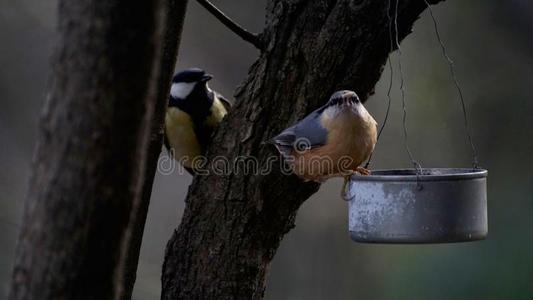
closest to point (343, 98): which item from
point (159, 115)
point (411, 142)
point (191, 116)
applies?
point (159, 115)

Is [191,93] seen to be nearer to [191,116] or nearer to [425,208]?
[191,116]

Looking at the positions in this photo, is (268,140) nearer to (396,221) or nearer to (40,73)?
(396,221)

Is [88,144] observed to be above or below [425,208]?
below

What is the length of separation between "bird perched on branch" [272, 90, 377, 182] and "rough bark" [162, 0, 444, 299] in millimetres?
121

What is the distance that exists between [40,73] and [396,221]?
3766 millimetres

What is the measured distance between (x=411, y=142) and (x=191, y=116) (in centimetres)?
300

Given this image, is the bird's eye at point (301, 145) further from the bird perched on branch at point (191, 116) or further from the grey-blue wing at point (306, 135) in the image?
the bird perched on branch at point (191, 116)

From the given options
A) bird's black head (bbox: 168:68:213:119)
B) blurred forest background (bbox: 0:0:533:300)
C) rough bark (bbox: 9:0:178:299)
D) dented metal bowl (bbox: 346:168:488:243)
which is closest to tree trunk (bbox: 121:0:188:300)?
bird's black head (bbox: 168:68:213:119)

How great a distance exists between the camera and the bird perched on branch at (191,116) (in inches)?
121

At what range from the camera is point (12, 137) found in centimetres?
533

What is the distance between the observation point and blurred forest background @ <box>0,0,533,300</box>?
5.34 meters

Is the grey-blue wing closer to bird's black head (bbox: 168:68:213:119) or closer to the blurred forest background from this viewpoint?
bird's black head (bbox: 168:68:213:119)

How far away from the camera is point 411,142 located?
19.2 ft

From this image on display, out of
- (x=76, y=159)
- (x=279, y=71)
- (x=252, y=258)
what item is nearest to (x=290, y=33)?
(x=279, y=71)
